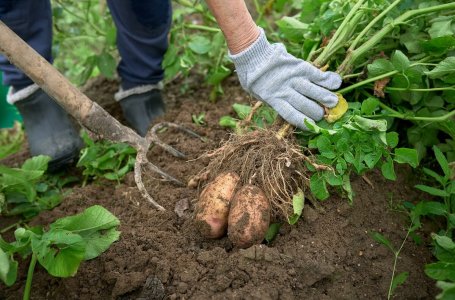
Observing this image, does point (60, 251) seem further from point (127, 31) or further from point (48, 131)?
point (127, 31)

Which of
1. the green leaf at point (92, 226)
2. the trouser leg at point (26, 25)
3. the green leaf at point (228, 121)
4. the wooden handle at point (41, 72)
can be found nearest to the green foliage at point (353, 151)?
the green leaf at point (228, 121)

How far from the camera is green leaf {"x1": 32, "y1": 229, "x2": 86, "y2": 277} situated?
130cm

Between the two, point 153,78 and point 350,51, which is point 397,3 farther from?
point 153,78

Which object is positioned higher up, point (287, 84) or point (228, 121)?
point (287, 84)

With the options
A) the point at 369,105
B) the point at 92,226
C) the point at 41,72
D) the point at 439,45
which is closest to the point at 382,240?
the point at 369,105

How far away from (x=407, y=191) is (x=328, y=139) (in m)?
0.44

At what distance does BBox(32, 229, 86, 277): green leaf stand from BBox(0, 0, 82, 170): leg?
2.75 feet

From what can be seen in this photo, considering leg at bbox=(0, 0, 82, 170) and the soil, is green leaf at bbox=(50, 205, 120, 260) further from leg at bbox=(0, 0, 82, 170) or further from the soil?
leg at bbox=(0, 0, 82, 170)

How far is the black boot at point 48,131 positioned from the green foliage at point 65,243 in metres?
0.70

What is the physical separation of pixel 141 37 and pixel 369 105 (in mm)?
1138

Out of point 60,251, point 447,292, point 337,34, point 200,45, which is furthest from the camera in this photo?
point 200,45

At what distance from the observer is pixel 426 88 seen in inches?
64.9

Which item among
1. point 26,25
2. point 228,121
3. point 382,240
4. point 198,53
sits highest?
point 26,25

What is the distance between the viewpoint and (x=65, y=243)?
4.32ft
